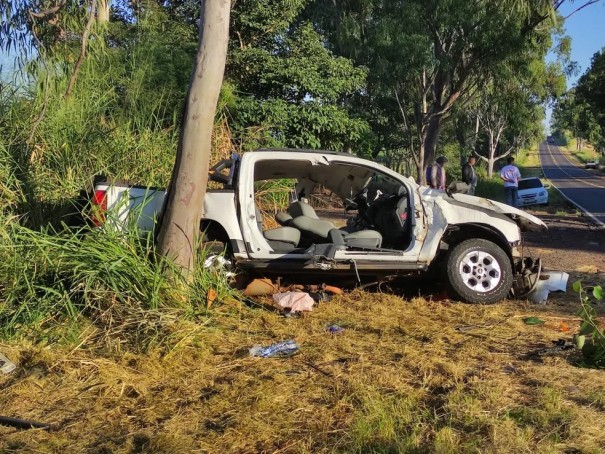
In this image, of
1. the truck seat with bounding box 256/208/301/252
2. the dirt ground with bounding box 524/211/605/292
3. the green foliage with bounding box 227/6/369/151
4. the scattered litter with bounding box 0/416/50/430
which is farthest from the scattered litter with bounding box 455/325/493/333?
the green foliage with bounding box 227/6/369/151

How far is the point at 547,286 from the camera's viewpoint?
7.06 metres

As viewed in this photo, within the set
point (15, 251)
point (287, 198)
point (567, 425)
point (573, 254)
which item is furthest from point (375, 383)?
point (573, 254)

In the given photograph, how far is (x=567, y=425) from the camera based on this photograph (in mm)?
3508

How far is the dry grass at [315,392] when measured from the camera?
343 cm

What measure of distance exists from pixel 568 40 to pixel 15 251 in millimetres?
33478

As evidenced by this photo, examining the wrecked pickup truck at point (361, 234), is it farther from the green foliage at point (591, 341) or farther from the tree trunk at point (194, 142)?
the green foliage at point (591, 341)

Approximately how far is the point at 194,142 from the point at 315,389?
8.84 feet

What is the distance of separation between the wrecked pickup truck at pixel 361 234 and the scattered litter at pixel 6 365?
1610 mm

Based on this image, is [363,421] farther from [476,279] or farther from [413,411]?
[476,279]

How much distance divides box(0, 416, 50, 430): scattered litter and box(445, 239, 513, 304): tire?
432 centimetres

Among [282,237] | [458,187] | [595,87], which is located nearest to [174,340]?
[282,237]

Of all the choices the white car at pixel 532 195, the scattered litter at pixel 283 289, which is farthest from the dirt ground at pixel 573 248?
the white car at pixel 532 195

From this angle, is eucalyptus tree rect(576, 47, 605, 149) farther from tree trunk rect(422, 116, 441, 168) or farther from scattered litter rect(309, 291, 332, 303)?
scattered litter rect(309, 291, 332, 303)

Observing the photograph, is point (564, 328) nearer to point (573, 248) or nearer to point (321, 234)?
point (321, 234)
